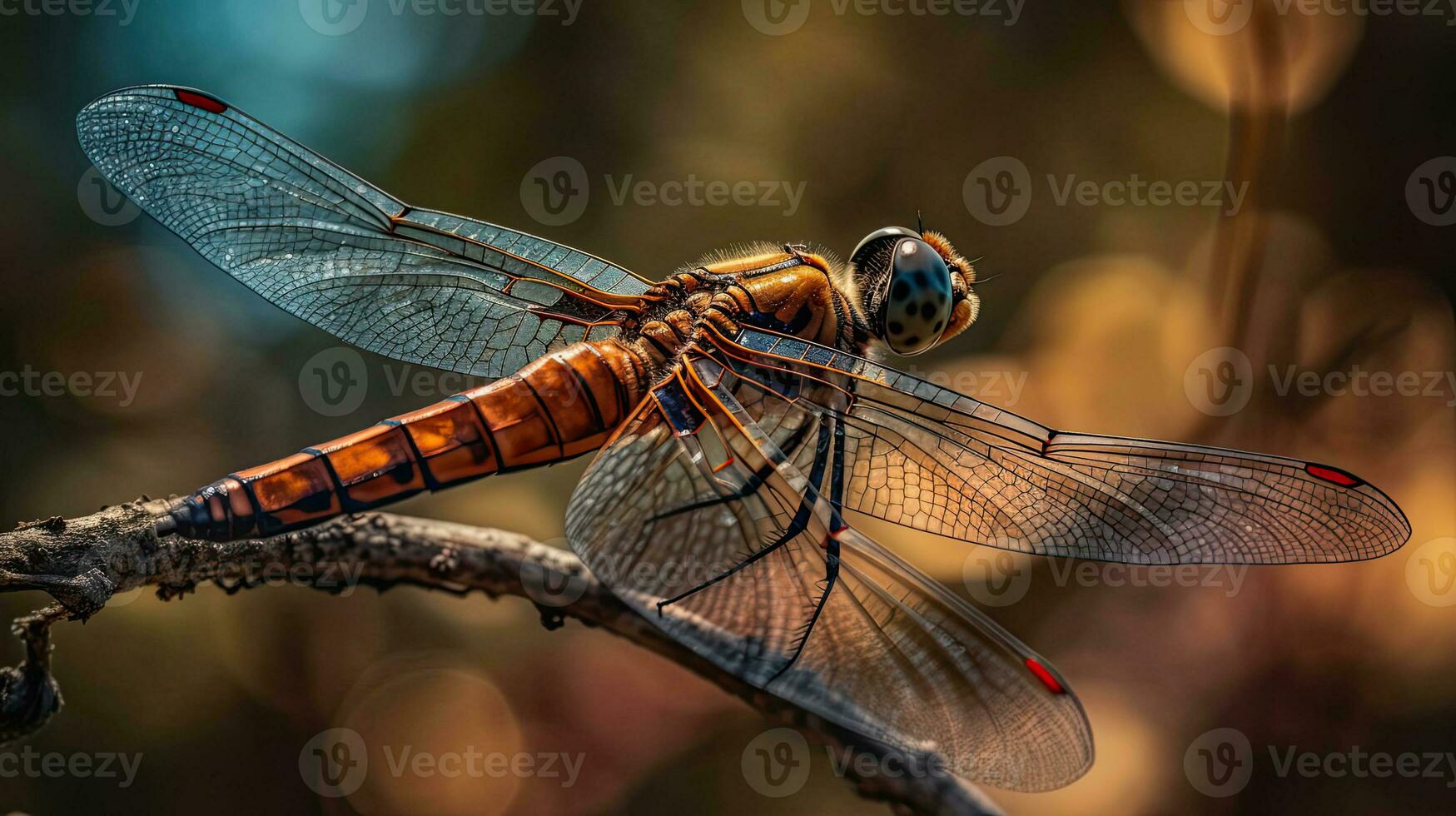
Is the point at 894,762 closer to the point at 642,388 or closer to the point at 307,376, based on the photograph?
the point at 642,388

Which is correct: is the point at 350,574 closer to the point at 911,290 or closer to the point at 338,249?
the point at 338,249

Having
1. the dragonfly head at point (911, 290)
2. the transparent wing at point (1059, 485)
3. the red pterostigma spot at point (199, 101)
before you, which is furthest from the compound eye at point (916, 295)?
the red pterostigma spot at point (199, 101)

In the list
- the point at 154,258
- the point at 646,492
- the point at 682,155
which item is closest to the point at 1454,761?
the point at 646,492

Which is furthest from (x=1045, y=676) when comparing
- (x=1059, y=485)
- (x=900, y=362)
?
(x=900, y=362)

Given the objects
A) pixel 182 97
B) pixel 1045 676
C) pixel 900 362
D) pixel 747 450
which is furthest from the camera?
pixel 900 362

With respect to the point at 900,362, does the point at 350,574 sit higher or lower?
lower
